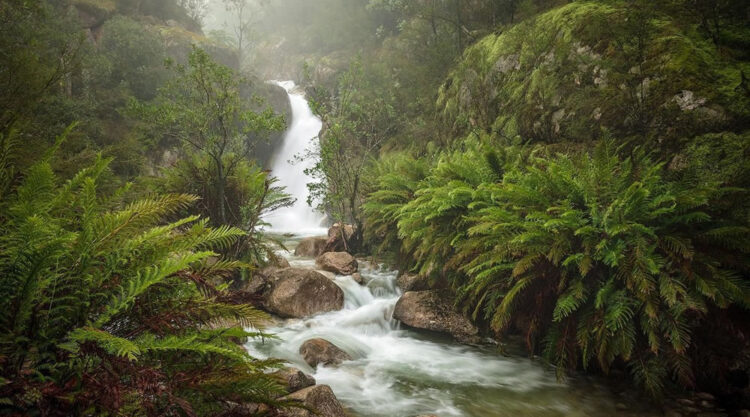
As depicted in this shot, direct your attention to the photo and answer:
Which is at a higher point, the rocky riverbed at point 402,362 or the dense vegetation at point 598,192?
the dense vegetation at point 598,192

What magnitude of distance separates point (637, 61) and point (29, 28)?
541 inches

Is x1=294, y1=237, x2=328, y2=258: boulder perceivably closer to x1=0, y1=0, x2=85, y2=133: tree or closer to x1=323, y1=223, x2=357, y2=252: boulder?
x1=323, y1=223, x2=357, y2=252: boulder

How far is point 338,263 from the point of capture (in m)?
8.29

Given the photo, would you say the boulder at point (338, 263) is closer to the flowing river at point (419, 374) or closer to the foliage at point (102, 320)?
the flowing river at point (419, 374)

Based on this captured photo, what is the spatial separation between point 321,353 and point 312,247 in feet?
18.4

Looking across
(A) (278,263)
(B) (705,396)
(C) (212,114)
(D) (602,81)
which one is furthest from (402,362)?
(D) (602,81)

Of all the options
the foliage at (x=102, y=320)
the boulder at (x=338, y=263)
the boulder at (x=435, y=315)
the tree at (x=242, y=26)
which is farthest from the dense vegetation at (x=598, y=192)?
the tree at (x=242, y=26)

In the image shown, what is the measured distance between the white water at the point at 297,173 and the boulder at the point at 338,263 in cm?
557

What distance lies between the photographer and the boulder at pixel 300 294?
6262 mm

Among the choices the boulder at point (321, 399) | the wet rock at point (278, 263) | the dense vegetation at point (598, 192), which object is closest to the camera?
the boulder at point (321, 399)

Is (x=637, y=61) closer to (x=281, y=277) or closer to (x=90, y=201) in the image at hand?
(x=281, y=277)

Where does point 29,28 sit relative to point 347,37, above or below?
below

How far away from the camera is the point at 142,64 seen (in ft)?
55.3

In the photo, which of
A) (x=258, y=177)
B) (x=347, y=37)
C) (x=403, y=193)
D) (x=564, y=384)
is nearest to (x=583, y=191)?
(x=564, y=384)
